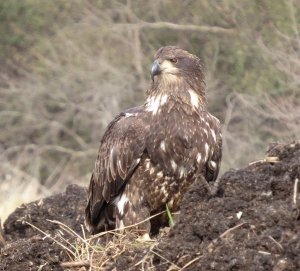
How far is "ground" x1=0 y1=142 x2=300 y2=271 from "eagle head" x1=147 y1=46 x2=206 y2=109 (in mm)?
1443

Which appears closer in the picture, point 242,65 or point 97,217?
point 97,217

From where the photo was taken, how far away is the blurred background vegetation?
1839cm

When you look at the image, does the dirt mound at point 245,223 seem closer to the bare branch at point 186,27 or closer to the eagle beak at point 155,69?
the eagle beak at point 155,69

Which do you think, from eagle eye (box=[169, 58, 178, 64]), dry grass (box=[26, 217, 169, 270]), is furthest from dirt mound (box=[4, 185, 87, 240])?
dry grass (box=[26, 217, 169, 270])

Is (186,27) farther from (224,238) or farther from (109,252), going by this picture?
(224,238)

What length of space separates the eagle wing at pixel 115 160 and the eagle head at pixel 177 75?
0.26 meters

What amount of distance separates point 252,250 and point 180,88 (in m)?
2.77

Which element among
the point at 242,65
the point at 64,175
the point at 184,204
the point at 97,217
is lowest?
the point at 64,175

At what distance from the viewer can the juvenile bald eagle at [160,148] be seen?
739 centimetres

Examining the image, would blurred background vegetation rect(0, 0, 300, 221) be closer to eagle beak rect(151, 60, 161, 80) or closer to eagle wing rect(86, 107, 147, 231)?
eagle wing rect(86, 107, 147, 231)

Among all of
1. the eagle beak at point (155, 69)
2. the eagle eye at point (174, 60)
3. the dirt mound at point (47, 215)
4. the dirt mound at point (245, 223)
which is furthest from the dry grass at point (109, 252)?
the dirt mound at point (47, 215)

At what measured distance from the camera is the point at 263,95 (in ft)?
60.8

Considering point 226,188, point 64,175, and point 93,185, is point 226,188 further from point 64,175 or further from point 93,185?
point 64,175

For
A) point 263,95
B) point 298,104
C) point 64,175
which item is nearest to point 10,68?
point 64,175
